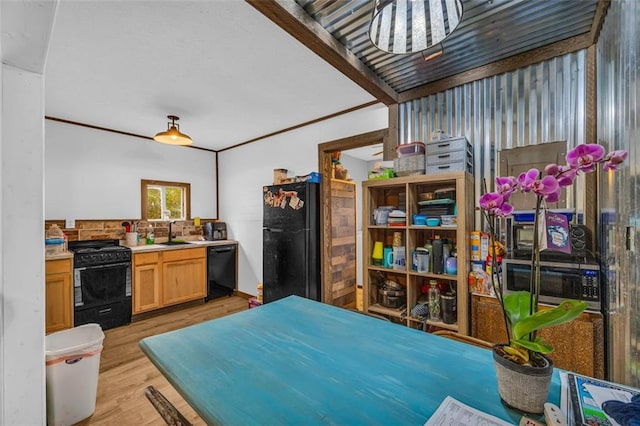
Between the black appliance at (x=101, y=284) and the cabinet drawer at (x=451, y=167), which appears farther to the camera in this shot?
the black appliance at (x=101, y=284)

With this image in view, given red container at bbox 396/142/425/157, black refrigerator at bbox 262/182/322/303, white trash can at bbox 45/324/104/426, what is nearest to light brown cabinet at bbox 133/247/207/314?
black refrigerator at bbox 262/182/322/303

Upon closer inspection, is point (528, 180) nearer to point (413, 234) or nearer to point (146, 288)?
point (413, 234)

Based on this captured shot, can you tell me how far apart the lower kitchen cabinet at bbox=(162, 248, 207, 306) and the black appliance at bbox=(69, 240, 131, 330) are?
442 mm

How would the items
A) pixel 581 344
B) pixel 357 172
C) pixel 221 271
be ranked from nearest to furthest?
pixel 581 344
pixel 221 271
pixel 357 172

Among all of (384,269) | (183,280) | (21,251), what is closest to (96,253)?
(183,280)

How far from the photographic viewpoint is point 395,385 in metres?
0.85

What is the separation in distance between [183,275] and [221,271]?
60 centimetres

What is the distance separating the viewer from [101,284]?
319 centimetres

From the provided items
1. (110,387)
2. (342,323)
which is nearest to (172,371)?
(342,323)

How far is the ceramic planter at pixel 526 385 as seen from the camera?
72 centimetres

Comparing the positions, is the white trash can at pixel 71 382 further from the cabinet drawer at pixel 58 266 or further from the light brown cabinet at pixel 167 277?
the light brown cabinet at pixel 167 277

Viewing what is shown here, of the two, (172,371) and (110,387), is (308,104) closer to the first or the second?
(172,371)

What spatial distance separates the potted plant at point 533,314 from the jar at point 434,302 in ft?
5.03

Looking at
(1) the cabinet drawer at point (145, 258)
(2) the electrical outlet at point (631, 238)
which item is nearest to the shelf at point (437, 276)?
(2) the electrical outlet at point (631, 238)
